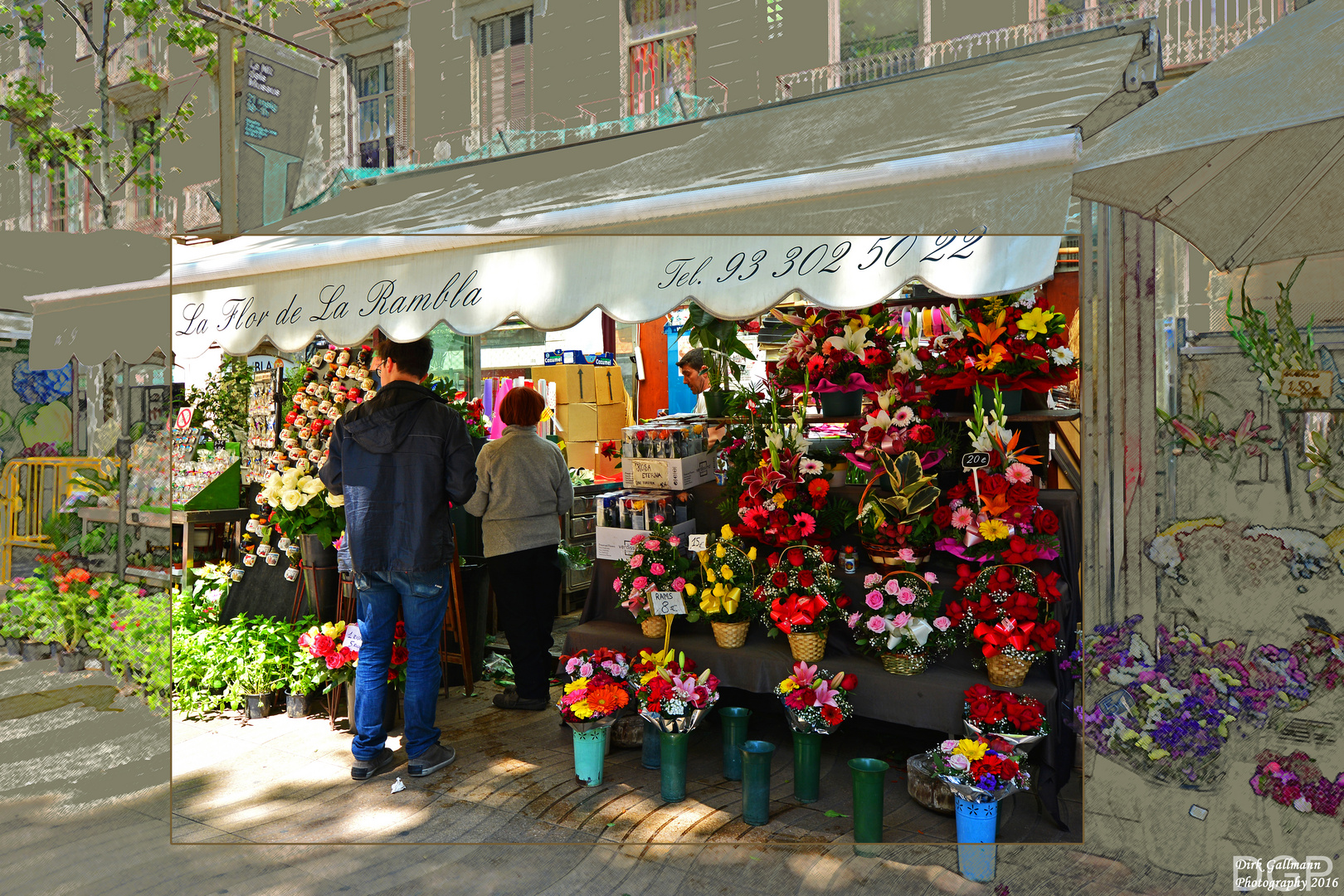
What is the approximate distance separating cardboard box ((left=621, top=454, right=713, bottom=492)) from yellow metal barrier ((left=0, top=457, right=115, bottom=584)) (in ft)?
16.5

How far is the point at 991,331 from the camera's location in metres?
3.70

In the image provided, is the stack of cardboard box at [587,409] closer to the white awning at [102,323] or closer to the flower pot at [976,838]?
the white awning at [102,323]

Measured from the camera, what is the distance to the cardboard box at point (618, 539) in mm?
4266

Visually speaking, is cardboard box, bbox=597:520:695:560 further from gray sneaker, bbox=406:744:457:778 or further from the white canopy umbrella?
the white canopy umbrella

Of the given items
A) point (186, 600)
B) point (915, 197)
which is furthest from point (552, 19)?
point (915, 197)

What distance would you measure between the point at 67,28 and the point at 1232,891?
41.3ft

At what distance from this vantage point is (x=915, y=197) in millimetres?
2561

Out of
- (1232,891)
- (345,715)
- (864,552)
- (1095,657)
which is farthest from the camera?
(345,715)

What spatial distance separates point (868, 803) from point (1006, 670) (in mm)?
746

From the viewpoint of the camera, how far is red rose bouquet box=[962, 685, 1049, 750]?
3.21 metres

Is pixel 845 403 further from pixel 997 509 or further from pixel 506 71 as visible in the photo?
pixel 506 71

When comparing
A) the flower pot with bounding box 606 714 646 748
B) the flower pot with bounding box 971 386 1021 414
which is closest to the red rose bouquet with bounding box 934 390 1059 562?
the flower pot with bounding box 971 386 1021 414

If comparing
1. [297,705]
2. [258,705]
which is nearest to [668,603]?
[297,705]

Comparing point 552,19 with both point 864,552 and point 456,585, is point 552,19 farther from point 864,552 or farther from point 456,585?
point 864,552
